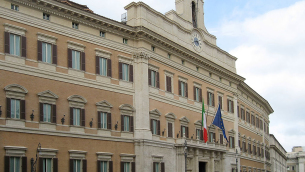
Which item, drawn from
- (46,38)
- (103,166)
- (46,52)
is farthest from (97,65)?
(103,166)

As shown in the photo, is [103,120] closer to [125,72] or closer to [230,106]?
[125,72]

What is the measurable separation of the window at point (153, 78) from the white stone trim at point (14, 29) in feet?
41.4

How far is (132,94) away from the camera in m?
36.2

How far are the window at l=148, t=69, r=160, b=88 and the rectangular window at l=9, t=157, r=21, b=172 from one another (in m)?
14.4

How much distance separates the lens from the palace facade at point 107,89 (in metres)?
28.4

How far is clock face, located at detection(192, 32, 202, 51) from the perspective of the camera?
4547 cm

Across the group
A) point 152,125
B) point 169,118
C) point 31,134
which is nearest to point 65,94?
Result: point 31,134

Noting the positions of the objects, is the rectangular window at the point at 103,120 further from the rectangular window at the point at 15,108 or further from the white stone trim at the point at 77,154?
the rectangular window at the point at 15,108

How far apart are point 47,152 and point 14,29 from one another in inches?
346

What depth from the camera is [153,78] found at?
38469mm

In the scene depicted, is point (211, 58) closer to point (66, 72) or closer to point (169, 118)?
point (169, 118)

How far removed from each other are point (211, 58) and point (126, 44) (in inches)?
582

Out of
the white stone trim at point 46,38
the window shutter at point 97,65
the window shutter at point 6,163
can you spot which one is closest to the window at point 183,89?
the window shutter at point 97,65

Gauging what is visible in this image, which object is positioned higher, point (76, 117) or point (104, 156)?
point (76, 117)
